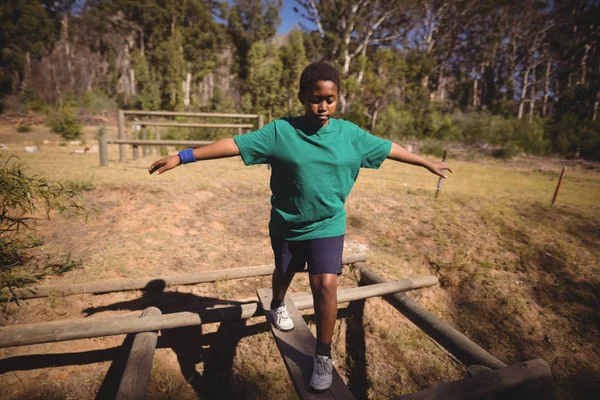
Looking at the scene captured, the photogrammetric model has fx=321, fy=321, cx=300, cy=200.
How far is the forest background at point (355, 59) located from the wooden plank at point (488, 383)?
52.2ft

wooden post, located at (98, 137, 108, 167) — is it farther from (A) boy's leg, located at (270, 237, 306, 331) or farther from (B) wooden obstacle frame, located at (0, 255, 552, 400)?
(A) boy's leg, located at (270, 237, 306, 331)

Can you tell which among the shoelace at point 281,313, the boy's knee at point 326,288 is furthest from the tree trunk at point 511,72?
the boy's knee at point 326,288

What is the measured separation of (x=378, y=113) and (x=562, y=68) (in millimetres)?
17391

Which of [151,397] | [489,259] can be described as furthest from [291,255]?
[489,259]

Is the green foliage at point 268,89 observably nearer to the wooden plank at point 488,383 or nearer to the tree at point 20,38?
the tree at point 20,38

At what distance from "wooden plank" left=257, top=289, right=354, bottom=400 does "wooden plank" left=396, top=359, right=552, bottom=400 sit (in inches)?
14.1

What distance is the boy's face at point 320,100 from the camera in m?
1.69

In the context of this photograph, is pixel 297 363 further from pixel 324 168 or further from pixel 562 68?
pixel 562 68

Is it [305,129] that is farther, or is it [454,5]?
[454,5]

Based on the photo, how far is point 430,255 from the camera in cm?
438

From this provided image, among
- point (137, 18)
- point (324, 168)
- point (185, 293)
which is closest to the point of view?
point (324, 168)

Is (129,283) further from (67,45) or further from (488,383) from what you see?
(67,45)

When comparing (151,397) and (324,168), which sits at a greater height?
(324,168)

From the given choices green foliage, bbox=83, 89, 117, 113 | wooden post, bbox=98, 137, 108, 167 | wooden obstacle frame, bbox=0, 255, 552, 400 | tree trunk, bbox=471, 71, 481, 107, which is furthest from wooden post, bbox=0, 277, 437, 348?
tree trunk, bbox=471, 71, 481, 107
